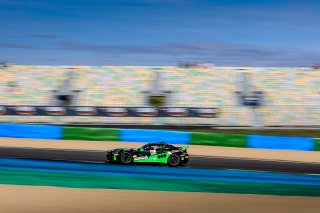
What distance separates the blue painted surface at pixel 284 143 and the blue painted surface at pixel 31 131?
980 cm

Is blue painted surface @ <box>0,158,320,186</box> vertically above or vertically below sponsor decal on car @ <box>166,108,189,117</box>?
below

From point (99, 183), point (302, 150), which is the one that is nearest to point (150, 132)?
point (302, 150)

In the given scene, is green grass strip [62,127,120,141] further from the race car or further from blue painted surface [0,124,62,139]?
the race car

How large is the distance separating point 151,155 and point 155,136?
7.41m

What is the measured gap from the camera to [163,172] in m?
15.3

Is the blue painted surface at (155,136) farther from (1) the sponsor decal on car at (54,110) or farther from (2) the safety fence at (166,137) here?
(1) the sponsor decal on car at (54,110)

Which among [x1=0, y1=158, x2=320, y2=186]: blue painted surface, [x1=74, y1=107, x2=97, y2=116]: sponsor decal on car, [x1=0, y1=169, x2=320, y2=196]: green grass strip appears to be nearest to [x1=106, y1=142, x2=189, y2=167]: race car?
[x1=0, y1=158, x2=320, y2=186]: blue painted surface

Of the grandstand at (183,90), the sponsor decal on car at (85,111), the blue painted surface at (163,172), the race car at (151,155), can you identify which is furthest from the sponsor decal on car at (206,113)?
the blue painted surface at (163,172)

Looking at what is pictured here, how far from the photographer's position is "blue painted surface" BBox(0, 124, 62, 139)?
25.2 m

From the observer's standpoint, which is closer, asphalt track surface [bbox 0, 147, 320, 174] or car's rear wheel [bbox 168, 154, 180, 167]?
car's rear wheel [bbox 168, 154, 180, 167]

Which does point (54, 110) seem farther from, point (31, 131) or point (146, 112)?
point (31, 131)

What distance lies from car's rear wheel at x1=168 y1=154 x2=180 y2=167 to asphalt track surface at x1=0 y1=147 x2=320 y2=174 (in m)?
0.50

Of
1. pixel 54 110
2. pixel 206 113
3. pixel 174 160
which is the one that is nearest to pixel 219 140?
pixel 174 160

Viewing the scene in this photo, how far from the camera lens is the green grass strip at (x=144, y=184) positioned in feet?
40.4
